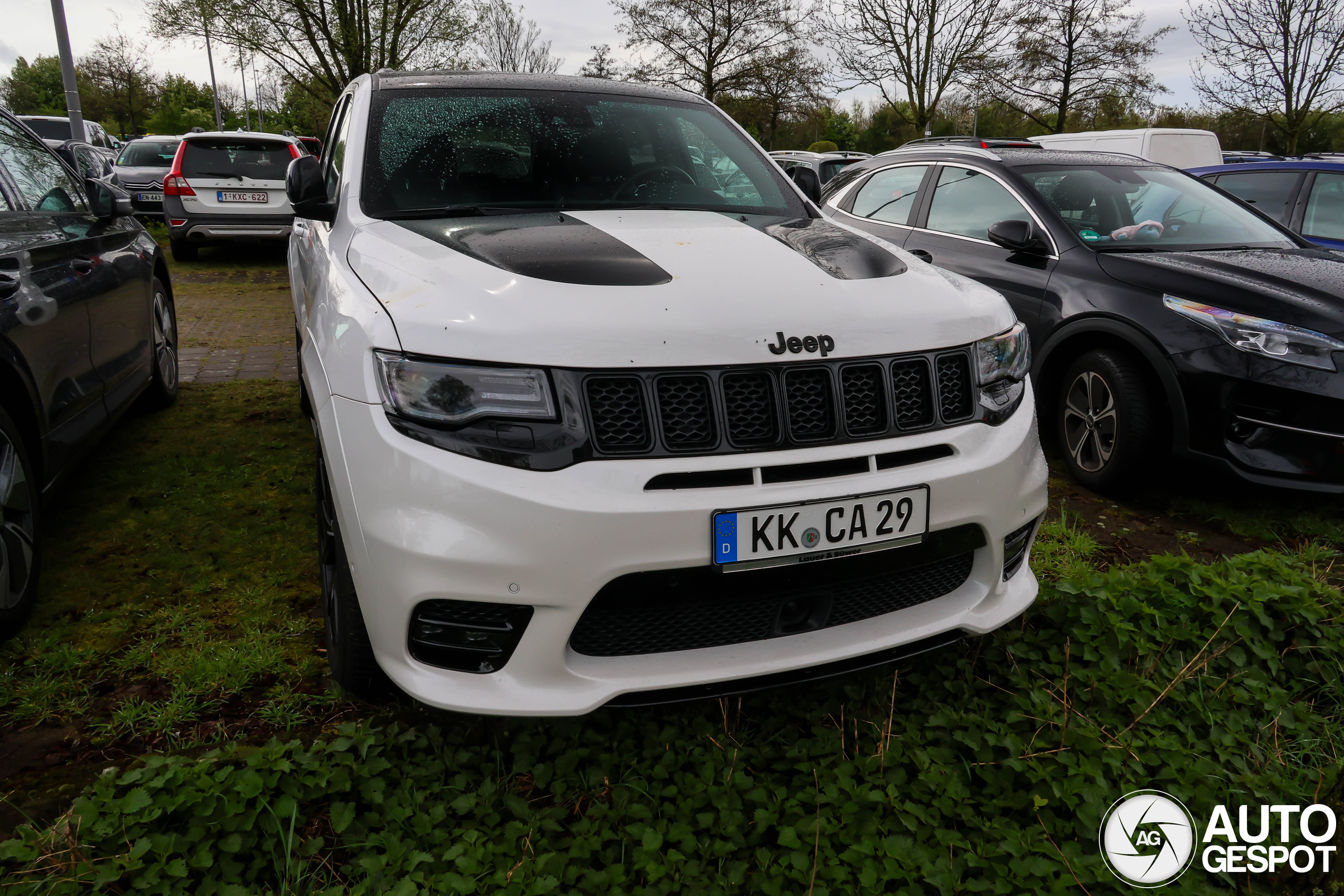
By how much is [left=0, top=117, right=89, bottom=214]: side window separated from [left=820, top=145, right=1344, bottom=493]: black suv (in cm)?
341

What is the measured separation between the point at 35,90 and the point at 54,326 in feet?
276

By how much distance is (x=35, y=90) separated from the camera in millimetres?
68500

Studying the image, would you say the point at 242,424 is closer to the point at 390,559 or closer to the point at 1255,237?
the point at 390,559

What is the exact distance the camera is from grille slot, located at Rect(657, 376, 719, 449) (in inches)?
75.3

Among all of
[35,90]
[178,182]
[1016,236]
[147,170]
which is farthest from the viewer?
[35,90]

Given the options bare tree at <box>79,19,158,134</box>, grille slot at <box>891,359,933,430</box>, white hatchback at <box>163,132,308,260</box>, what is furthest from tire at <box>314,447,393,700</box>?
bare tree at <box>79,19,158,134</box>

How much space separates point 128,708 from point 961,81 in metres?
28.7

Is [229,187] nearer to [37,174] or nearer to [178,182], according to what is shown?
[178,182]

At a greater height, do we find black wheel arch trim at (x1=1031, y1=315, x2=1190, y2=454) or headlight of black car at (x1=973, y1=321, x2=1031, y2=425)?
headlight of black car at (x1=973, y1=321, x2=1031, y2=425)

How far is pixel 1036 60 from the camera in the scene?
87.7ft

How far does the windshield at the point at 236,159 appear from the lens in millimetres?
10891

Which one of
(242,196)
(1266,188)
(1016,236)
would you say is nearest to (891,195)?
(1016,236)

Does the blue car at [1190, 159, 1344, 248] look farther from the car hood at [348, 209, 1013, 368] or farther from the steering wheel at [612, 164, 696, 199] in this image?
the car hood at [348, 209, 1013, 368]

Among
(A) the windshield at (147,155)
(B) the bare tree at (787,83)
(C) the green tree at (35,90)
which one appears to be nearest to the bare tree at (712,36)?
(B) the bare tree at (787,83)
